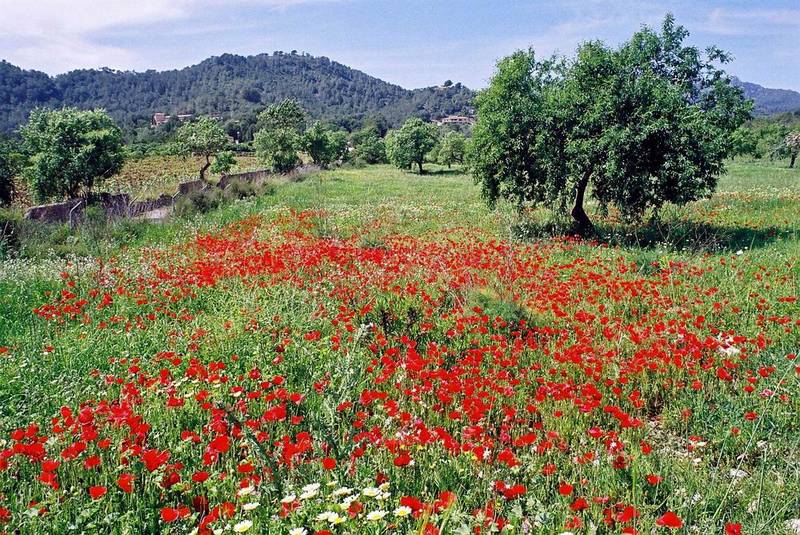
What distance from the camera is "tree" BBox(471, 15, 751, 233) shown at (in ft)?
36.8

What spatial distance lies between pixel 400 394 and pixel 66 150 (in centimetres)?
2567

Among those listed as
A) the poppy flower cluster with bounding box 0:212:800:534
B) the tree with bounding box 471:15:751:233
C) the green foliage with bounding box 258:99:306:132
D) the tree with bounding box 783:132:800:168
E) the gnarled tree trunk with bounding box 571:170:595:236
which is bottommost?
the poppy flower cluster with bounding box 0:212:800:534

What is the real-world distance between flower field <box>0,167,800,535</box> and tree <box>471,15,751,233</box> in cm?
261

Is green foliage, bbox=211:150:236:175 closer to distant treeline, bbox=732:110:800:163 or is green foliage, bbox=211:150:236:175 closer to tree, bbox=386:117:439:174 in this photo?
tree, bbox=386:117:439:174

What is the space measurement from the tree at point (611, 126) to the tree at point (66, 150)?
2003 centimetres

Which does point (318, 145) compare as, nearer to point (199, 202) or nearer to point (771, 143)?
point (199, 202)

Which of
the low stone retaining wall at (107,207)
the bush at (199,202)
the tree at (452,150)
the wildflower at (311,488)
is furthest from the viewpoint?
the tree at (452,150)

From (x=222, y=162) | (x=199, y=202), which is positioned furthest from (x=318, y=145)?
(x=199, y=202)

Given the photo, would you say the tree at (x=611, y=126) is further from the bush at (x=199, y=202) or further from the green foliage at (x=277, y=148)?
the green foliage at (x=277, y=148)

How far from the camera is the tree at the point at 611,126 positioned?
36.8ft

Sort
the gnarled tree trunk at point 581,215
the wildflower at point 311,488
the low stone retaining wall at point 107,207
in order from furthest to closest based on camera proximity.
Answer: the low stone retaining wall at point 107,207 < the gnarled tree trunk at point 581,215 < the wildflower at point 311,488

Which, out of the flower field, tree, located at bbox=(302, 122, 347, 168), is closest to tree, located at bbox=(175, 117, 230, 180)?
tree, located at bbox=(302, 122, 347, 168)

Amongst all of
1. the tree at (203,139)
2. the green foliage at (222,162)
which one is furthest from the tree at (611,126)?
the green foliage at (222,162)

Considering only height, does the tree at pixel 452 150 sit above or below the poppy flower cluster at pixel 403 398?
above
